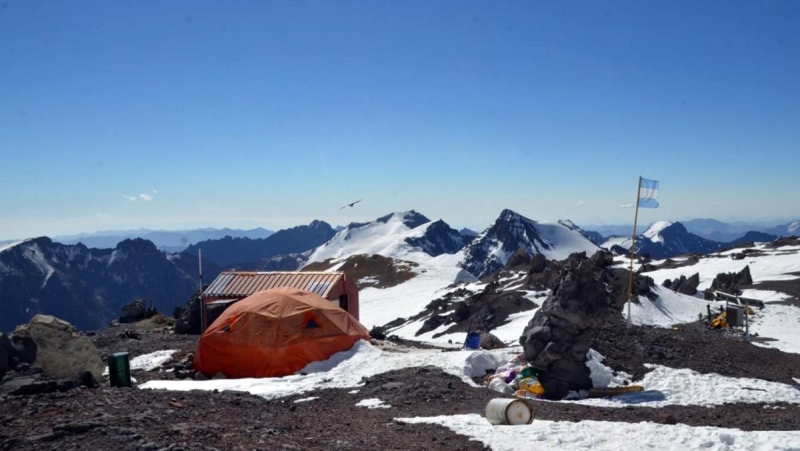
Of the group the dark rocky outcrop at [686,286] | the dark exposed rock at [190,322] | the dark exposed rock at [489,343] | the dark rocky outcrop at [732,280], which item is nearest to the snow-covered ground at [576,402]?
the dark exposed rock at [489,343]

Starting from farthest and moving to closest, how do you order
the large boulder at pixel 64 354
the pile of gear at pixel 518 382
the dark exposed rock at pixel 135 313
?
the dark exposed rock at pixel 135 313, the pile of gear at pixel 518 382, the large boulder at pixel 64 354

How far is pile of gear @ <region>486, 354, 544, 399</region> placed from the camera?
55.9 ft

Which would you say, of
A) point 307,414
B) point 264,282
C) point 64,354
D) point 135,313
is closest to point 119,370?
point 64,354

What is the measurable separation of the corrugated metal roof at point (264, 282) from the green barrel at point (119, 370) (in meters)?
17.2

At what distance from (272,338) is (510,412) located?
38.1 ft

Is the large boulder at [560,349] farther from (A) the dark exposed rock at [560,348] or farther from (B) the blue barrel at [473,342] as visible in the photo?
(B) the blue barrel at [473,342]

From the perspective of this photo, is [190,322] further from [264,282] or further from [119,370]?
[119,370]

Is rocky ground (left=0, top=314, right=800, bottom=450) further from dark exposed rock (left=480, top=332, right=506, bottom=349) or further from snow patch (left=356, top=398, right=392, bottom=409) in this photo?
dark exposed rock (left=480, top=332, right=506, bottom=349)

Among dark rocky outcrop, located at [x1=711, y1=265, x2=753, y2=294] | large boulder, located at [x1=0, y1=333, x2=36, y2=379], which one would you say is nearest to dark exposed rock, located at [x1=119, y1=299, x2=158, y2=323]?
large boulder, located at [x1=0, y1=333, x2=36, y2=379]

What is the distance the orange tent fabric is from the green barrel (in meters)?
4.88

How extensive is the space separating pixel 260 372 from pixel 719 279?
168 feet

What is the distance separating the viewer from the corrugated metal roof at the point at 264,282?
1347 inches

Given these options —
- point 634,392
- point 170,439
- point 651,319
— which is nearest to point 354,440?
point 170,439

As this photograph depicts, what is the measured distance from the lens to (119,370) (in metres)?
16.2
